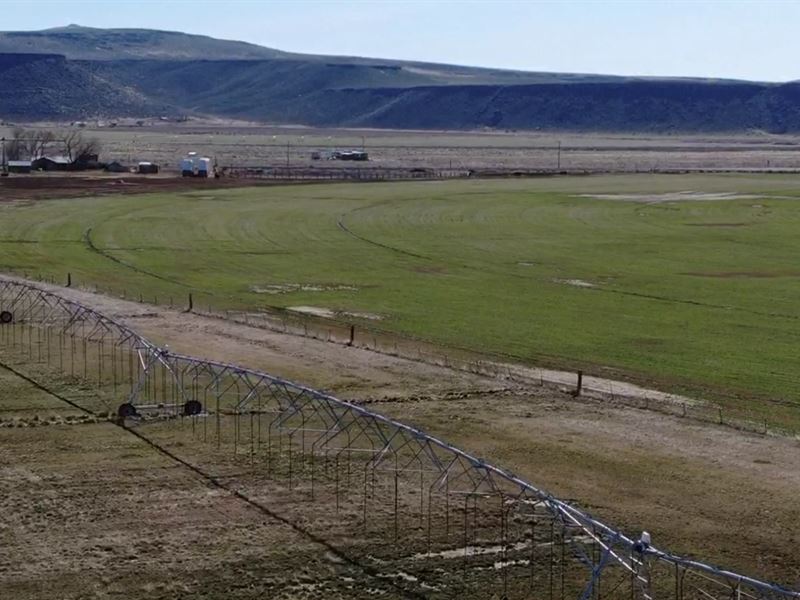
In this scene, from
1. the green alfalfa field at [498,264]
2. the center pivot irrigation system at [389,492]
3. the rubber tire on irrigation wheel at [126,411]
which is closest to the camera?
the center pivot irrigation system at [389,492]

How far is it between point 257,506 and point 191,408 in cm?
867

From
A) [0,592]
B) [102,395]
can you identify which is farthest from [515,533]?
[102,395]

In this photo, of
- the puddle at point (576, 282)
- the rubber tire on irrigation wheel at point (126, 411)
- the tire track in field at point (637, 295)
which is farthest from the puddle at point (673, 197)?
the rubber tire on irrigation wheel at point (126, 411)

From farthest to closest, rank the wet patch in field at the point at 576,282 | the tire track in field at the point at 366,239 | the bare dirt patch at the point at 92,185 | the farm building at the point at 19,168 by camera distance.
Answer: the farm building at the point at 19,168 < the bare dirt patch at the point at 92,185 < the tire track in field at the point at 366,239 < the wet patch in field at the point at 576,282

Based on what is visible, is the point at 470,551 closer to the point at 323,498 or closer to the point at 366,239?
the point at 323,498

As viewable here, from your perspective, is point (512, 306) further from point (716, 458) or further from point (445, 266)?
point (716, 458)

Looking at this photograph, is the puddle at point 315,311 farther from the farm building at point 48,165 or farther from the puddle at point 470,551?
the farm building at point 48,165

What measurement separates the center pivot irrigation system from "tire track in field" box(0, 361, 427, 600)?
152mm

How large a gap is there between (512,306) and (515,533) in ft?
111

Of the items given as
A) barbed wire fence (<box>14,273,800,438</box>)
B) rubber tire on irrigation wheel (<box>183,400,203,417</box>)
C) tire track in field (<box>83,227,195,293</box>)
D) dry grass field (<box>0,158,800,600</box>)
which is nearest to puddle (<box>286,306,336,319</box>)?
barbed wire fence (<box>14,273,800,438</box>)

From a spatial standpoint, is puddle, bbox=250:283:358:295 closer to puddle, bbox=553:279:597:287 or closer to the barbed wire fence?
the barbed wire fence

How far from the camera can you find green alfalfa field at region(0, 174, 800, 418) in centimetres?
5294

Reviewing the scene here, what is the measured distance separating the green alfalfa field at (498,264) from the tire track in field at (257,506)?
1771 cm

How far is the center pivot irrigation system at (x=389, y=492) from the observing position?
26062 millimetres
